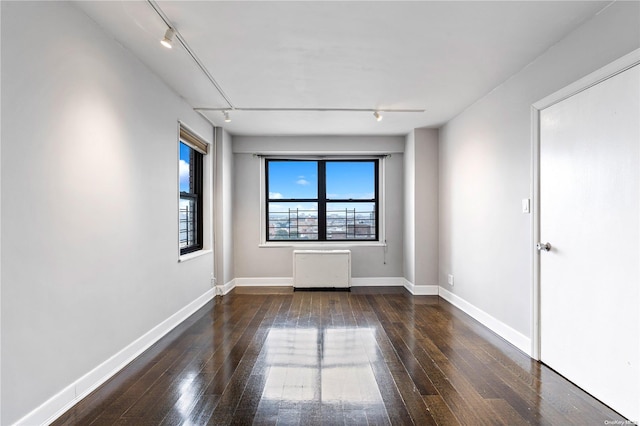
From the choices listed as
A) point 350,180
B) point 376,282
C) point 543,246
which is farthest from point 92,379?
point 350,180

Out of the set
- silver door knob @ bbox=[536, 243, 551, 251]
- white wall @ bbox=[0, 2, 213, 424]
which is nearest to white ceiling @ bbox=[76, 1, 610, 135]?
white wall @ bbox=[0, 2, 213, 424]

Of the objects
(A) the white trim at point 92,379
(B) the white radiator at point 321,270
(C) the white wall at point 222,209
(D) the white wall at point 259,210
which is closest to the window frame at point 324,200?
(D) the white wall at point 259,210

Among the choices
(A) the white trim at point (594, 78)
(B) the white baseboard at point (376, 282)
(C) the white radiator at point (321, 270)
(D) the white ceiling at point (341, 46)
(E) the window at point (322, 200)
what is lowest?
(B) the white baseboard at point (376, 282)

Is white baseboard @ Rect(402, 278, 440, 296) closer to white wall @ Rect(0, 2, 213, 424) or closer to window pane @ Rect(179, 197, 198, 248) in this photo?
window pane @ Rect(179, 197, 198, 248)

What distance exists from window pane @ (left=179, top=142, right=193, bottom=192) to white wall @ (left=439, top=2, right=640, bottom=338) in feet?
11.1

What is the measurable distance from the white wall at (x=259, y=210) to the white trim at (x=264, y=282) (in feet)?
0.16

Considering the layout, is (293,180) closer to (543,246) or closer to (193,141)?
(193,141)

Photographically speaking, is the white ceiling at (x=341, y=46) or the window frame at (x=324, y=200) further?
the window frame at (x=324, y=200)

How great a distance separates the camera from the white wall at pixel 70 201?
1.79 metres

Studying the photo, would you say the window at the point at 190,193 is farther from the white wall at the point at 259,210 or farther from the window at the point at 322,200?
the window at the point at 322,200

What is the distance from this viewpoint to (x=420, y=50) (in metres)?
2.78

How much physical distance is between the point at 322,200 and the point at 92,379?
13.8ft

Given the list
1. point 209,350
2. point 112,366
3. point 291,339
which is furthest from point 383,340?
point 112,366

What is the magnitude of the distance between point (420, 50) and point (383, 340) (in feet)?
8.19
